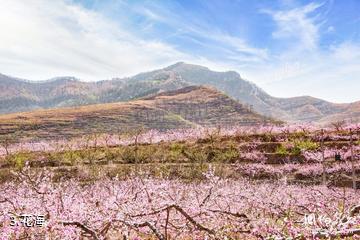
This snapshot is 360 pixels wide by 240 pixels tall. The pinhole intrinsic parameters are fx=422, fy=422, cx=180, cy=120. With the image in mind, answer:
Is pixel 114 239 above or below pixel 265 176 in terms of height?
above

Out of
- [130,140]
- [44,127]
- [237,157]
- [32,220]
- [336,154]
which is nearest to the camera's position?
[32,220]

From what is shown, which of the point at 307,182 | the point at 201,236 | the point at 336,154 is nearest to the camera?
the point at 201,236

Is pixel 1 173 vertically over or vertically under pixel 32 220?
under

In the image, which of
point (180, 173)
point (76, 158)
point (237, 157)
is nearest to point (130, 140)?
point (76, 158)

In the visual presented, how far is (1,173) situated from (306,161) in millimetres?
34487

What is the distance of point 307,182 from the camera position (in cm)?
4212

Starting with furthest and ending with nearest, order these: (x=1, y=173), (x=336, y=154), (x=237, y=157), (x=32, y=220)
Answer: (x=237, y=157)
(x=336, y=154)
(x=1, y=173)
(x=32, y=220)

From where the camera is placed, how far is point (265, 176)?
4641 cm

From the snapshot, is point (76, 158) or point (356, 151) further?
point (76, 158)

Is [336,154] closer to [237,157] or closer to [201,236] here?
[237,157]

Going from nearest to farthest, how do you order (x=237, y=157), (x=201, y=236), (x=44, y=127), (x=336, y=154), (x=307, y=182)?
(x=201, y=236), (x=307, y=182), (x=336, y=154), (x=237, y=157), (x=44, y=127)

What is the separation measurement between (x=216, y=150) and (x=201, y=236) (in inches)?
2007

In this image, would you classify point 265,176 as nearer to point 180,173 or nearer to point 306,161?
point 306,161

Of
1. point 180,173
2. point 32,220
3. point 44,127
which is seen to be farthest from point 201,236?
point 44,127
